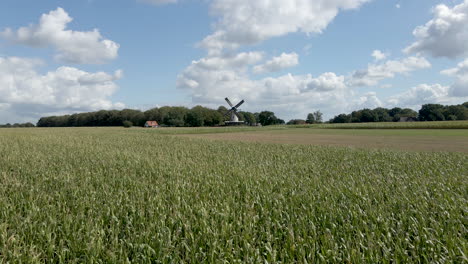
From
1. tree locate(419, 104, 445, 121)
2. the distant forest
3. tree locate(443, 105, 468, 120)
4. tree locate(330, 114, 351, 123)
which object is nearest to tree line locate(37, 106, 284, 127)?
the distant forest

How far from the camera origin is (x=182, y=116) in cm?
13988

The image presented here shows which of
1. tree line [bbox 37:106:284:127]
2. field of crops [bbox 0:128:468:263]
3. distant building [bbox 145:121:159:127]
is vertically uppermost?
tree line [bbox 37:106:284:127]

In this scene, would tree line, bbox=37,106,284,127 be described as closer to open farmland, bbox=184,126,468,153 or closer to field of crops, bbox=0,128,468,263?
open farmland, bbox=184,126,468,153

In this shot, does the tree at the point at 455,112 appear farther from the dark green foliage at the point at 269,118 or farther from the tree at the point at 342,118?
the dark green foliage at the point at 269,118

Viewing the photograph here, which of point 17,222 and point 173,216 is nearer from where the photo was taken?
point 17,222

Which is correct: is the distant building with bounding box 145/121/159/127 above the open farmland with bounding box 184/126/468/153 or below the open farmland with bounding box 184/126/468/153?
above

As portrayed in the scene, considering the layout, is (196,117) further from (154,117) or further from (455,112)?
(455,112)

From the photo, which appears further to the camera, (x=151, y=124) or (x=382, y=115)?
(x=382, y=115)

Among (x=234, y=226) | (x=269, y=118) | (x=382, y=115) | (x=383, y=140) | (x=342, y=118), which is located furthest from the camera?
(x=382, y=115)

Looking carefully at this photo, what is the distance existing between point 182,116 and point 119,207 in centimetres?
13651

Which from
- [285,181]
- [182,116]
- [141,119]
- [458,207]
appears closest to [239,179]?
[285,181]

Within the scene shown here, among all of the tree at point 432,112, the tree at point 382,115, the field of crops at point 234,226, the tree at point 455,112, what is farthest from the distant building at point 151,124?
the tree at point 455,112

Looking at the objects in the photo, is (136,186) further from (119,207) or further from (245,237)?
(245,237)

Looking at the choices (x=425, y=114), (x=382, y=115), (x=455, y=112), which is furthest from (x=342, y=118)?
(x=455, y=112)
